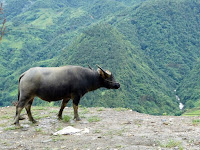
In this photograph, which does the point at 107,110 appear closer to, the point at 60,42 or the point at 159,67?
the point at 159,67

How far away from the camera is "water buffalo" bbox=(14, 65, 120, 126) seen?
9.99 m

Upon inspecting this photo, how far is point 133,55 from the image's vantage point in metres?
128

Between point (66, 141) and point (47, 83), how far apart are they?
113 inches

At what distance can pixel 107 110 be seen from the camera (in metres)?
13.6

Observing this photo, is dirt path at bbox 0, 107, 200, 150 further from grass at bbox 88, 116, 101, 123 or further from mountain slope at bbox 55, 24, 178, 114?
mountain slope at bbox 55, 24, 178, 114

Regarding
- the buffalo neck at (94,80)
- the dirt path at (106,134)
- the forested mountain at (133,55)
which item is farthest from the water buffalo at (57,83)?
the forested mountain at (133,55)

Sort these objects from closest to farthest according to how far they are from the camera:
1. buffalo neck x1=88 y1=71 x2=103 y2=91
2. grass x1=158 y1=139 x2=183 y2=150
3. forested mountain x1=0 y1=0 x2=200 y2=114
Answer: grass x1=158 y1=139 x2=183 y2=150, buffalo neck x1=88 y1=71 x2=103 y2=91, forested mountain x1=0 y1=0 x2=200 y2=114

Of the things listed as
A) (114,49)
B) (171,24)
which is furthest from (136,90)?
(171,24)

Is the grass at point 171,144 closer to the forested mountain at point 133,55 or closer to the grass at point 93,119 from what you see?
the grass at point 93,119

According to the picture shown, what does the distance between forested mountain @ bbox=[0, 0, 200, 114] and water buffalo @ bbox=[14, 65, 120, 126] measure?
61343 millimetres

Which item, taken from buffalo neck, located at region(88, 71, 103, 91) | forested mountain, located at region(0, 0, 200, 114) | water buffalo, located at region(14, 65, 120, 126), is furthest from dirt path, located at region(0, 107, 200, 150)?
forested mountain, located at region(0, 0, 200, 114)

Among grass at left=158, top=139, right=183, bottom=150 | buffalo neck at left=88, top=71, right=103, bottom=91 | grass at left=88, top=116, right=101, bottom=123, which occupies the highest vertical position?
buffalo neck at left=88, top=71, right=103, bottom=91

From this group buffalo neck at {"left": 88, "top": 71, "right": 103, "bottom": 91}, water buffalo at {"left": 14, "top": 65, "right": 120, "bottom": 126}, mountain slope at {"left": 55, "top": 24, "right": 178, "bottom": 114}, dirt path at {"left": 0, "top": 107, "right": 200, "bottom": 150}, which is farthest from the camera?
mountain slope at {"left": 55, "top": 24, "right": 178, "bottom": 114}

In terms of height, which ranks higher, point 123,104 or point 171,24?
point 171,24
